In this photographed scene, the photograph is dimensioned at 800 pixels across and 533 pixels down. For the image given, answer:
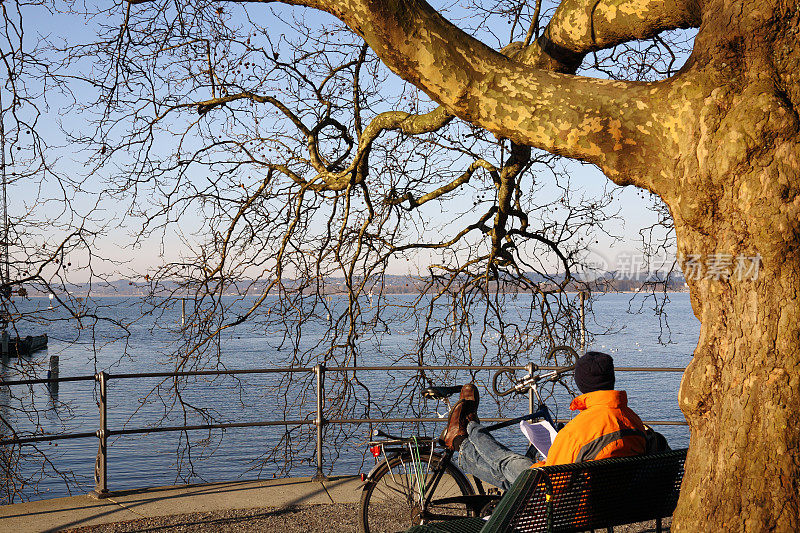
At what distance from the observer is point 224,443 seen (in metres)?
24.0

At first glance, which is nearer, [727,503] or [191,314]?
[727,503]

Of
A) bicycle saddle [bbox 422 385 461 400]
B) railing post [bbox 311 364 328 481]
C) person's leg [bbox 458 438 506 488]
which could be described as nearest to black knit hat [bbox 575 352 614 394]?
person's leg [bbox 458 438 506 488]

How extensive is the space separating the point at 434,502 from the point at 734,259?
7.33ft

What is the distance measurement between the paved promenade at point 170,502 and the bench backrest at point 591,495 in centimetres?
280

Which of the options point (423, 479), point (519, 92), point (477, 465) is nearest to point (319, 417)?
point (423, 479)

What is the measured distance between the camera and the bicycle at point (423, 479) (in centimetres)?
435

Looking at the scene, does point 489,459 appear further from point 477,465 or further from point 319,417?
point 319,417

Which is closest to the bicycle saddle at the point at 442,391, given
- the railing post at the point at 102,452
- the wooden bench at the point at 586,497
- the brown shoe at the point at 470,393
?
the brown shoe at the point at 470,393

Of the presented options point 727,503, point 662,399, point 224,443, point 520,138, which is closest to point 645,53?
point 520,138

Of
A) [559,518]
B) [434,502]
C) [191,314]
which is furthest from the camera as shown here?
[191,314]

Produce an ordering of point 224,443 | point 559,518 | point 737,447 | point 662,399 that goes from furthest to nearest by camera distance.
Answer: point 662,399, point 224,443, point 559,518, point 737,447

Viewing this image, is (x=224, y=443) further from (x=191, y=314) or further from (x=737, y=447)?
(x=737, y=447)

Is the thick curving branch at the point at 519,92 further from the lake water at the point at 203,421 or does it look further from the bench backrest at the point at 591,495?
the lake water at the point at 203,421

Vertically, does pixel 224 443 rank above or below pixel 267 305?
below
